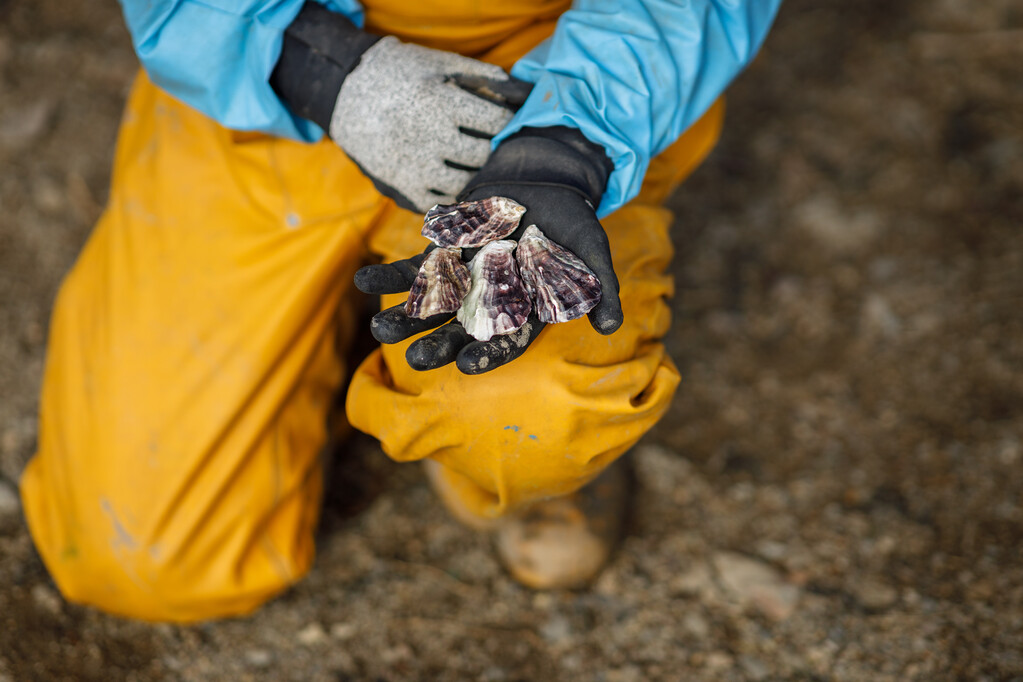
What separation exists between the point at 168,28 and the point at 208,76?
0.09 metres

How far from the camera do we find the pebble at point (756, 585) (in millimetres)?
1211

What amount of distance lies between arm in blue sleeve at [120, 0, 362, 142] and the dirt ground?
0.66 meters

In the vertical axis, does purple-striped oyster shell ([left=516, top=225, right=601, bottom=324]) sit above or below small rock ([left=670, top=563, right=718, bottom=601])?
above

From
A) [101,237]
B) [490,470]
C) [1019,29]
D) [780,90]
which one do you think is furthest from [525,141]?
[1019,29]

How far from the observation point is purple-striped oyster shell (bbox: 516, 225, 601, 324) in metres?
0.82

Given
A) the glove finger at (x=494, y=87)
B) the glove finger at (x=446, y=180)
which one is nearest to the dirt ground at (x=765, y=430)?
the glove finger at (x=446, y=180)

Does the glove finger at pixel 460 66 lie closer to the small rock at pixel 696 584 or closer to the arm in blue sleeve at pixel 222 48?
the arm in blue sleeve at pixel 222 48

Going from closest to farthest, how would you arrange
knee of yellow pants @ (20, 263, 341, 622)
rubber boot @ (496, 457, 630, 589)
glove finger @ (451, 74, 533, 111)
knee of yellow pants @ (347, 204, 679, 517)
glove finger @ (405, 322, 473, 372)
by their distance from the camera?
glove finger @ (405, 322, 473, 372)
knee of yellow pants @ (347, 204, 679, 517)
glove finger @ (451, 74, 533, 111)
knee of yellow pants @ (20, 263, 341, 622)
rubber boot @ (496, 457, 630, 589)

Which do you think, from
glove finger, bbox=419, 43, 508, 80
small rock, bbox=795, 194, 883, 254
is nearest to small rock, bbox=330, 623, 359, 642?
glove finger, bbox=419, 43, 508, 80

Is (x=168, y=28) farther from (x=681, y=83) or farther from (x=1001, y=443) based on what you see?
(x=1001, y=443)

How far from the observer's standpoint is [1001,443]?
4.38 feet

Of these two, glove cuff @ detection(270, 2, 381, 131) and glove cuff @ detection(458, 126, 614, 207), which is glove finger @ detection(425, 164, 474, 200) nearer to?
glove cuff @ detection(458, 126, 614, 207)

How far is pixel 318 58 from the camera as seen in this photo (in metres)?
1.02

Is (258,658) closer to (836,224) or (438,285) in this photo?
(438,285)
